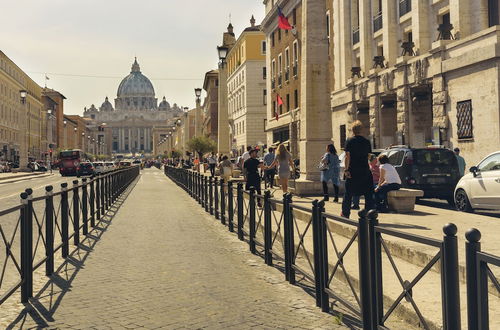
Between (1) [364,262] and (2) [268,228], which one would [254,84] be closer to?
(2) [268,228]

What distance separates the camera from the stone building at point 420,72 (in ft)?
66.5

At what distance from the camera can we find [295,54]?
144 ft

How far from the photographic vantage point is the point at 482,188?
500 inches

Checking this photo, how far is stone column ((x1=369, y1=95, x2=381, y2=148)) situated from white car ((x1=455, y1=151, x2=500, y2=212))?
1554 centimetres

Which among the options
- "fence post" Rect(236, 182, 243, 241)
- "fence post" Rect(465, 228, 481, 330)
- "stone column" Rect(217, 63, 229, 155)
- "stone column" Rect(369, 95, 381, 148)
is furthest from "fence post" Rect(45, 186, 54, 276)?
"stone column" Rect(217, 63, 229, 155)

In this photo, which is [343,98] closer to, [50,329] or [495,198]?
[495,198]

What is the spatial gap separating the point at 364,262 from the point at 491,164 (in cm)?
983

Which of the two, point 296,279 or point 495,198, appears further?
point 495,198

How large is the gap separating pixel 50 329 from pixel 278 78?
151 ft

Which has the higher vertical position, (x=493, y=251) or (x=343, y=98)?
A: (x=343, y=98)

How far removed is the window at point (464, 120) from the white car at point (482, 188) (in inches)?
312

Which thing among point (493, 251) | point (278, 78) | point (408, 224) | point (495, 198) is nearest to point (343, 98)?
point (278, 78)

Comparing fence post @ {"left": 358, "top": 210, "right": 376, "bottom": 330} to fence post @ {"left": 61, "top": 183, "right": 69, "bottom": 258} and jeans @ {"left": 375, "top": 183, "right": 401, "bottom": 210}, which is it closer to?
fence post @ {"left": 61, "top": 183, "right": 69, "bottom": 258}

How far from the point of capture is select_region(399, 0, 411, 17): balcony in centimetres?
2712
